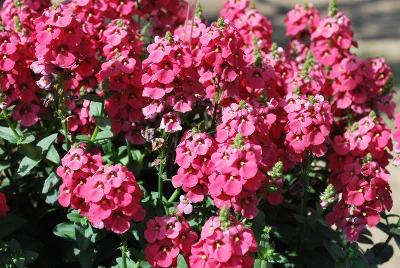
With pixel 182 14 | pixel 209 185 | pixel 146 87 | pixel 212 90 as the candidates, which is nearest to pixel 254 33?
pixel 182 14

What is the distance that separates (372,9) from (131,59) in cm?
798

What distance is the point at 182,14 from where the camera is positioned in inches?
173

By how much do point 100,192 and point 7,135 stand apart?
89 cm

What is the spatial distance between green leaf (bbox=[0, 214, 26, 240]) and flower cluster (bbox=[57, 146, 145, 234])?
1.58 feet

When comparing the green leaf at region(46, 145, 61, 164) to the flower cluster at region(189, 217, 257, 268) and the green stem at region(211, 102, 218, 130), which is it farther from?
the flower cluster at region(189, 217, 257, 268)

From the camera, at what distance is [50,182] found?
3328mm

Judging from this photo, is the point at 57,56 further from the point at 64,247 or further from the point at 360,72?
the point at 360,72

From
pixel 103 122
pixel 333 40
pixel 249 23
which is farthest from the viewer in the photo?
pixel 249 23

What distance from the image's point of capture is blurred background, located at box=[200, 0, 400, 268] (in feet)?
29.2

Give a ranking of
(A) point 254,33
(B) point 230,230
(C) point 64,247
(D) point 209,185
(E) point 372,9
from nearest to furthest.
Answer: (B) point 230,230 → (D) point 209,185 → (C) point 64,247 → (A) point 254,33 → (E) point 372,9

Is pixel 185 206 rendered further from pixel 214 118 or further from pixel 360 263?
pixel 360 263

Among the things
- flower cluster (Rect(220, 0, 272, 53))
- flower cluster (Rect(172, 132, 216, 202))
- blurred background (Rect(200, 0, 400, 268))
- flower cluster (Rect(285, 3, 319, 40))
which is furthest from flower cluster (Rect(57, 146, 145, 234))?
blurred background (Rect(200, 0, 400, 268))

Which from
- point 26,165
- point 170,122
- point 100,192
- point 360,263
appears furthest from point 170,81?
point 360,263

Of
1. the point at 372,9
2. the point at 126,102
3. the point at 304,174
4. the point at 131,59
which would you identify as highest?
the point at 131,59
